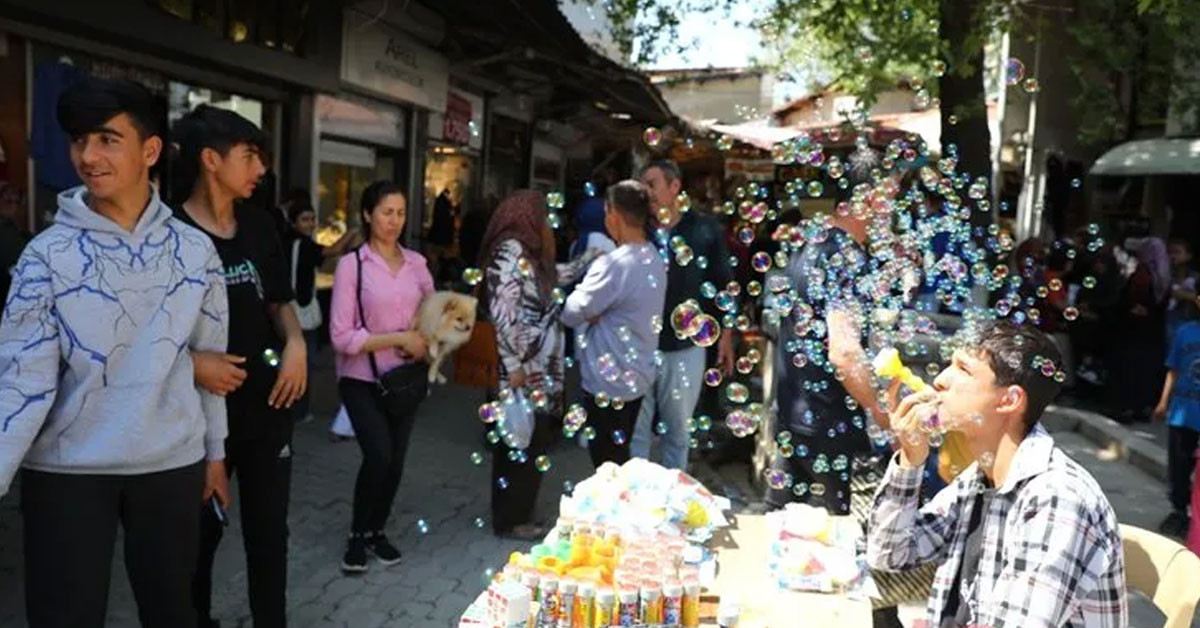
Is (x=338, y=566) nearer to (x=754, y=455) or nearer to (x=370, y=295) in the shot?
(x=370, y=295)

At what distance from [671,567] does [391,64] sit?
901 cm

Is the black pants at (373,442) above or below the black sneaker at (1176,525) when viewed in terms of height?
above

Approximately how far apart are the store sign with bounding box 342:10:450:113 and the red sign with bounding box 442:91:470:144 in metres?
0.42

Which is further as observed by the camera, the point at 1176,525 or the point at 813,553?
the point at 1176,525

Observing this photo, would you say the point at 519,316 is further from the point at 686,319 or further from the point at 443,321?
the point at 686,319

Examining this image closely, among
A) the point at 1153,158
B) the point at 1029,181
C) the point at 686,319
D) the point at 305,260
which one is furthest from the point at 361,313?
the point at 1029,181

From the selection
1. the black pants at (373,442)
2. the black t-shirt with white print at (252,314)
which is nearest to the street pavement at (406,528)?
the black pants at (373,442)

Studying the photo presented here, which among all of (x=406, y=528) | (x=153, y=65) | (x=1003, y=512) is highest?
(x=153, y=65)

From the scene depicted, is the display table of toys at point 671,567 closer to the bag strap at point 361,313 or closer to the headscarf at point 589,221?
the bag strap at point 361,313

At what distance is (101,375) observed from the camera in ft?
7.80

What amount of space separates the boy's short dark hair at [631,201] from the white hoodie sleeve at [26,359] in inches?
95.9

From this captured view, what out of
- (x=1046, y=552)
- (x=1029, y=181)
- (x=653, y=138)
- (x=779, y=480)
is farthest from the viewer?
(x=1029, y=181)

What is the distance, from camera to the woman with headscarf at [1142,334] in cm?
882

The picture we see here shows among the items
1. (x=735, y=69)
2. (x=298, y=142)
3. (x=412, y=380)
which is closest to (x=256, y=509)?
(x=412, y=380)
